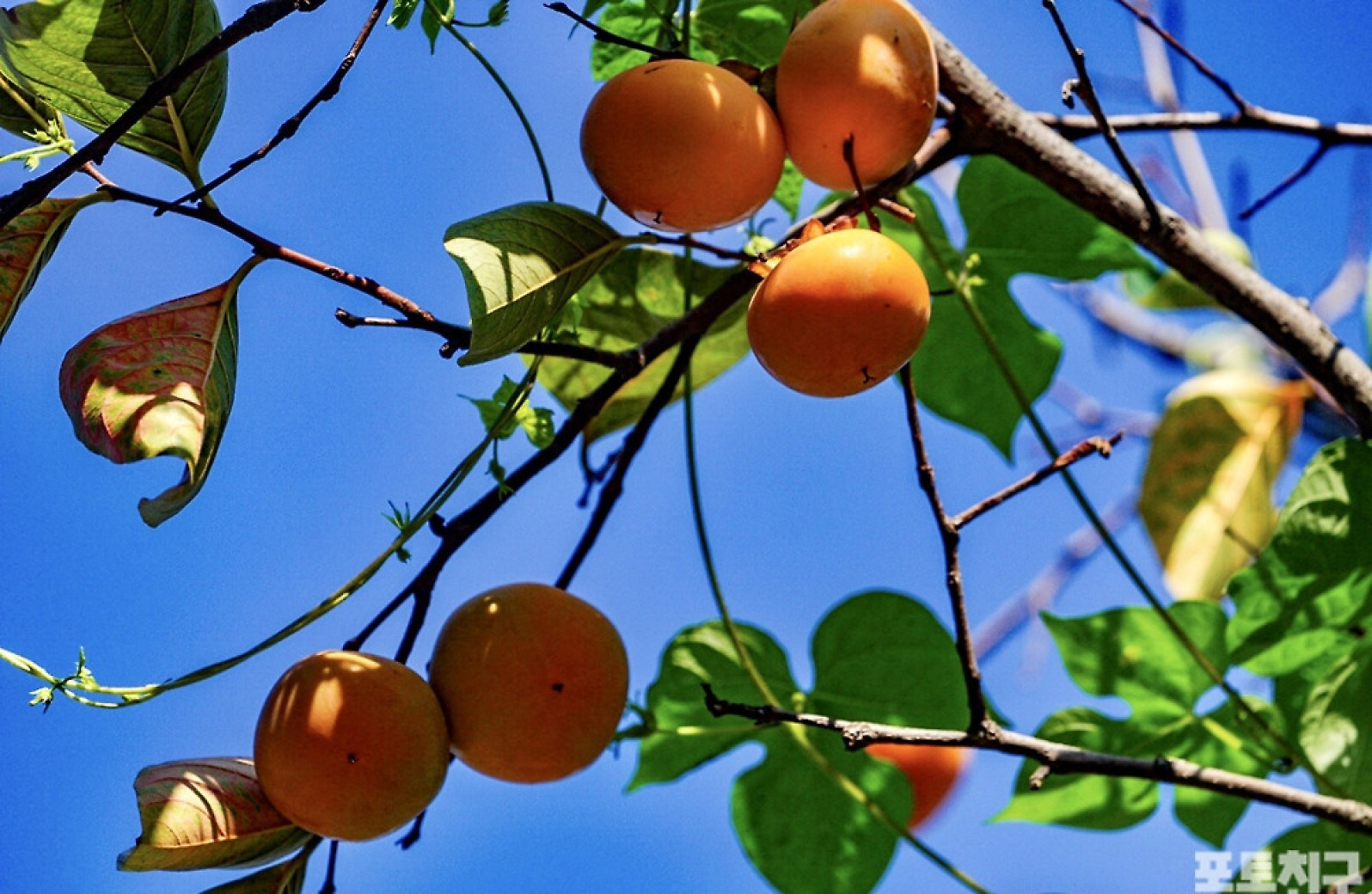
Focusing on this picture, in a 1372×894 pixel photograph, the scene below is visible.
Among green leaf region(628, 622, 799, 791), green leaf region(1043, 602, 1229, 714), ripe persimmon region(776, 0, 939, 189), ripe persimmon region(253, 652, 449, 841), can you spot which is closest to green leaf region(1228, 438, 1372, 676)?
green leaf region(1043, 602, 1229, 714)

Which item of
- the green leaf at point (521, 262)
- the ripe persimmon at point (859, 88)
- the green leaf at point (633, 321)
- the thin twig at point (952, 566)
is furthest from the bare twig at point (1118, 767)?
the green leaf at point (633, 321)

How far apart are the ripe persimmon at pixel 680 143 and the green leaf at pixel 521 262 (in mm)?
40

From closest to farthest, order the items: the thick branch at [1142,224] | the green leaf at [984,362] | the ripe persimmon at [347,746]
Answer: the ripe persimmon at [347,746], the thick branch at [1142,224], the green leaf at [984,362]

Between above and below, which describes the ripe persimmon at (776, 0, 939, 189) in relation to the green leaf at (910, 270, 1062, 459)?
below

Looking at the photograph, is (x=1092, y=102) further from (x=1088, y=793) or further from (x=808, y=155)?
(x=1088, y=793)

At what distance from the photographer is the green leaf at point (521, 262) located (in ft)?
2.63

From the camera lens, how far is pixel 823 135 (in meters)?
0.92

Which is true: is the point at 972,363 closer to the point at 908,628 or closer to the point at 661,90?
the point at 908,628

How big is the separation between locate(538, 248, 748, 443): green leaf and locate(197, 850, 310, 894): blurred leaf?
55cm

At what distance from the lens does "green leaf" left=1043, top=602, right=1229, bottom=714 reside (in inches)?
49.6

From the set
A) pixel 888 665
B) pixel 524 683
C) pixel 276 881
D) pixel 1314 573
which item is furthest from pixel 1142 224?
pixel 276 881

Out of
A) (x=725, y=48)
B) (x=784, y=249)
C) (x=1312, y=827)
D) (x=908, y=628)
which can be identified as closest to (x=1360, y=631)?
(x=1312, y=827)

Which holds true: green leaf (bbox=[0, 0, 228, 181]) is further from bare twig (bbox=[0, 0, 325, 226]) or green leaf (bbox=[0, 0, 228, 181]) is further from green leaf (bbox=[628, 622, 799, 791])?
green leaf (bbox=[628, 622, 799, 791])

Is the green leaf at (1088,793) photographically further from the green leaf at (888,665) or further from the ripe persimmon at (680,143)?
the ripe persimmon at (680,143)
